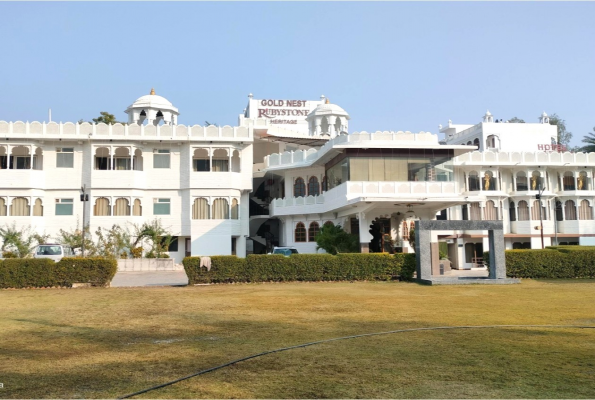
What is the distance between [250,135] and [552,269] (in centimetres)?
2215

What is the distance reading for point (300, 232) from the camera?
38219mm

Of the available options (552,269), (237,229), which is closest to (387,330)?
(552,269)

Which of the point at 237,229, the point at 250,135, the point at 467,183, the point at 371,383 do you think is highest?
the point at 250,135

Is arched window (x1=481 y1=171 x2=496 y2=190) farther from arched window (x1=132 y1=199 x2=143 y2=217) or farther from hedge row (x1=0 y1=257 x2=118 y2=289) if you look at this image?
hedge row (x1=0 y1=257 x2=118 y2=289)

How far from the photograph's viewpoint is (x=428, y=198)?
28844 mm

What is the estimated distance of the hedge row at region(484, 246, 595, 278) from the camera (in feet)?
79.0

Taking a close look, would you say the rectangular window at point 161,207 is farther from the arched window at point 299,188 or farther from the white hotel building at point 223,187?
the arched window at point 299,188

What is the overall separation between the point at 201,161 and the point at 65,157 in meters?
9.35

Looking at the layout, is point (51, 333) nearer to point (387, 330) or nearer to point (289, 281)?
point (387, 330)

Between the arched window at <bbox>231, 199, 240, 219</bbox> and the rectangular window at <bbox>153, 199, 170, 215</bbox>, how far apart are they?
454 cm

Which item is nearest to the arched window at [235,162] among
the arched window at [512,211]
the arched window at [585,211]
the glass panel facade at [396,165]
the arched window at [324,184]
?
the arched window at [324,184]

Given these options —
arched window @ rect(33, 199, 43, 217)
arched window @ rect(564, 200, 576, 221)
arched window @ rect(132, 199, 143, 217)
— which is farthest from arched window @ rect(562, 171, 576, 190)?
arched window @ rect(33, 199, 43, 217)

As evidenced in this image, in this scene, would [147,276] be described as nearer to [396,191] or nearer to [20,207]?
[20,207]

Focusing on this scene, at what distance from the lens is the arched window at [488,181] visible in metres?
39.9
